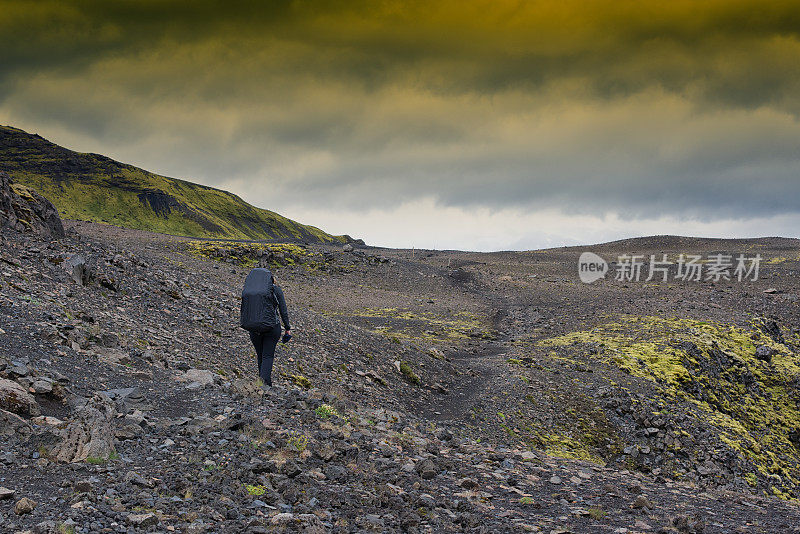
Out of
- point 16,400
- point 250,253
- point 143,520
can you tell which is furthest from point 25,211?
point 250,253

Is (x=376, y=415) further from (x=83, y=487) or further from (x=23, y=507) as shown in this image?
(x=23, y=507)

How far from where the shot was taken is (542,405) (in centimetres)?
1642

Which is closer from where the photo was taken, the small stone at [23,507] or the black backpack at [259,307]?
the small stone at [23,507]

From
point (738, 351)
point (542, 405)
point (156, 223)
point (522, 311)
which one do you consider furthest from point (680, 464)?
point (156, 223)

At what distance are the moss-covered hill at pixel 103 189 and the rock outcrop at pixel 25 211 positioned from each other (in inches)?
4186

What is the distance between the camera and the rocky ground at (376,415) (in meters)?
6.05

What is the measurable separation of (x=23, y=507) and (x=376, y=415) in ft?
26.3

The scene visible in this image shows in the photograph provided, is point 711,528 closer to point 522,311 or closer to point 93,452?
point 93,452

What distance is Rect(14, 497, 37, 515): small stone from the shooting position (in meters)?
4.66

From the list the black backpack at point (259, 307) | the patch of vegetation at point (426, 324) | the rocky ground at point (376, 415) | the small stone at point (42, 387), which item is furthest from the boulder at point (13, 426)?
the patch of vegetation at point (426, 324)

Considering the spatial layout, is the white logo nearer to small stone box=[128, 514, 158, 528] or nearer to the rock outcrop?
the rock outcrop

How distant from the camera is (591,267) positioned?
5741cm

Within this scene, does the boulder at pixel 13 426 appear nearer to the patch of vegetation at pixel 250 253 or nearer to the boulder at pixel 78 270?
the boulder at pixel 78 270

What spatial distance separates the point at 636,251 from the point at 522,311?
41910mm
